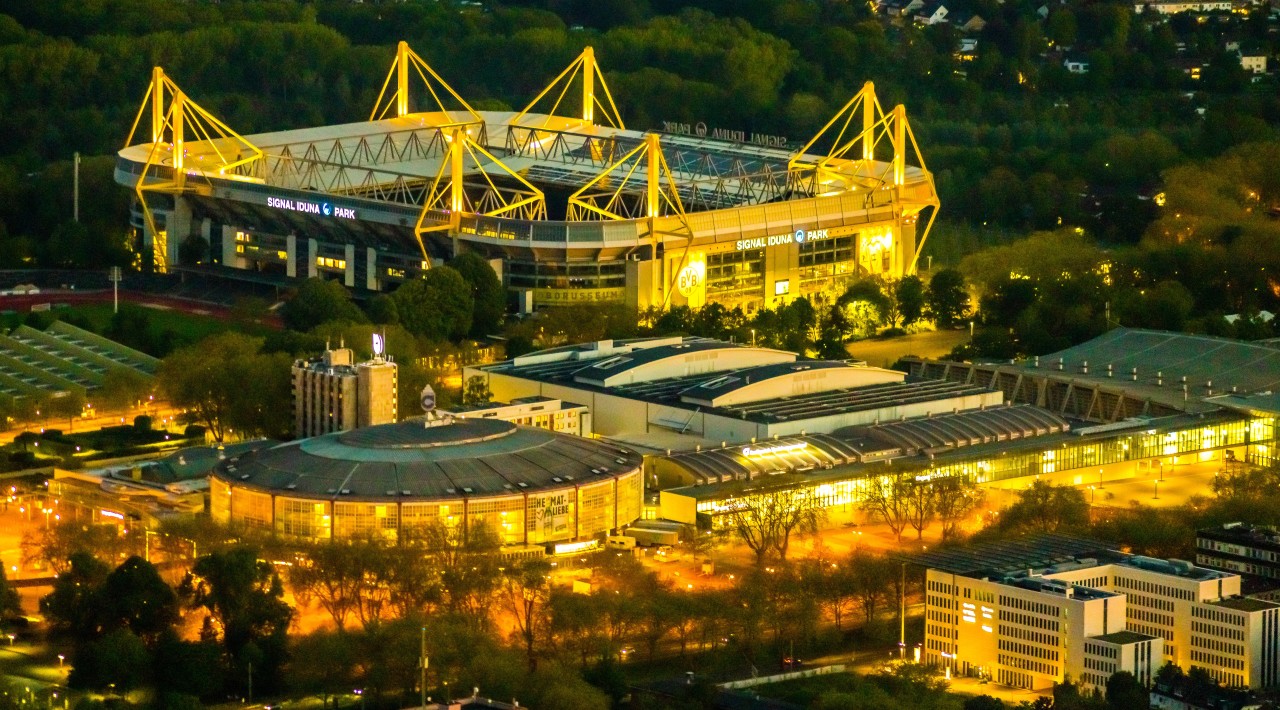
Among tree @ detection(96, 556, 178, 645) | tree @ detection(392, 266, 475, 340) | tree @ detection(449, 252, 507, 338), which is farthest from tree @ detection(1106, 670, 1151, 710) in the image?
tree @ detection(449, 252, 507, 338)

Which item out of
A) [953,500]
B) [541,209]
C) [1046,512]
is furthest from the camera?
[541,209]

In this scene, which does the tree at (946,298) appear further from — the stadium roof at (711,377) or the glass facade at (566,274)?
the stadium roof at (711,377)

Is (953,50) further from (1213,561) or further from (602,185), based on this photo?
(1213,561)

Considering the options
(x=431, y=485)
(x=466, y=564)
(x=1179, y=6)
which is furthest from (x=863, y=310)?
(x=1179, y=6)

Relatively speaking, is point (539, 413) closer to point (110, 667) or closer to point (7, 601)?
point (7, 601)

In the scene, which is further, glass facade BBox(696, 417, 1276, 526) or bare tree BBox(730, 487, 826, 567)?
glass facade BBox(696, 417, 1276, 526)

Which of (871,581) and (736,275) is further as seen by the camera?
(736,275)

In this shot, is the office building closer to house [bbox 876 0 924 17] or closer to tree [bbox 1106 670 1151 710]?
tree [bbox 1106 670 1151 710]
